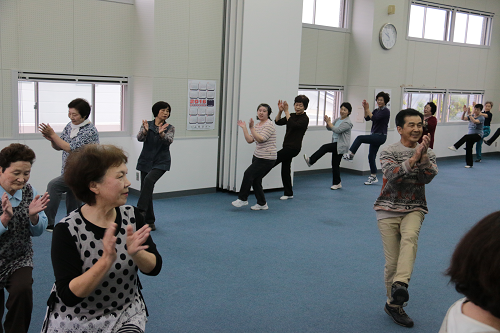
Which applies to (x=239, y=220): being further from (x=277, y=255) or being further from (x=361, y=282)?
(x=361, y=282)

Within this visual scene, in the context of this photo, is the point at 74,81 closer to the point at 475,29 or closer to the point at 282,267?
the point at 282,267

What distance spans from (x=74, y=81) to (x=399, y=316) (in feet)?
17.6

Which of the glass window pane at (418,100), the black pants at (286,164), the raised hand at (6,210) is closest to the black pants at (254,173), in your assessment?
the black pants at (286,164)

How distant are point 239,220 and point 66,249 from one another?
4.56 metres

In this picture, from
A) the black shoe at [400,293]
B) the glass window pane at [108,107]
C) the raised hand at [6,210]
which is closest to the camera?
the raised hand at [6,210]

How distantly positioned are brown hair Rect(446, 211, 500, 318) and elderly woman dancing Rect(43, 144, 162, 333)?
1.16 metres

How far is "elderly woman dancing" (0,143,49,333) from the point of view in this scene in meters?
2.65

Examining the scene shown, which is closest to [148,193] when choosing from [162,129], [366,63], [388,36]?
[162,129]

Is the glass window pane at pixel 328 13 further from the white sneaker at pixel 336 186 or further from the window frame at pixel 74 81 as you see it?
the window frame at pixel 74 81

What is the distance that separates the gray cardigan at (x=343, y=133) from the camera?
28.4 feet

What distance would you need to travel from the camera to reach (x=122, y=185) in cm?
212

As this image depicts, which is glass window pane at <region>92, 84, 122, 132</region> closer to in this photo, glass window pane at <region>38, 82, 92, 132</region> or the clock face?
glass window pane at <region>38, 82, 92, 132</region>

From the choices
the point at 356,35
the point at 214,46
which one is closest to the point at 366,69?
the point at 356,35

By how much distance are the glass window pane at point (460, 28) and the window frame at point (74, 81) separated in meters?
9.11
